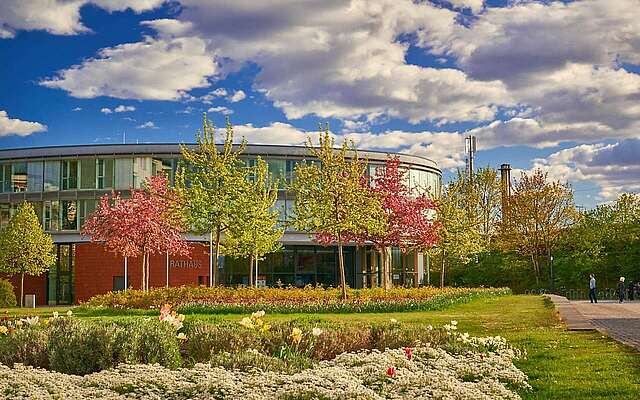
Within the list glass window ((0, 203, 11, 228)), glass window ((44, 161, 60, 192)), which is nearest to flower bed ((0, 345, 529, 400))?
glass window ((44, 161, 60, 192))

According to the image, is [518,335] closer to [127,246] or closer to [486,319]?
[486,319]

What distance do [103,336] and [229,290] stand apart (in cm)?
1896

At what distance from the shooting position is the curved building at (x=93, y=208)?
47.7 m

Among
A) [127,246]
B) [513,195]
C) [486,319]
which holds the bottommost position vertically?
[486,319]

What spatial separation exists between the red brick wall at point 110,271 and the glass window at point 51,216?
3685 millimetres

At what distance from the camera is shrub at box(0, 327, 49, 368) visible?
35.7 feet

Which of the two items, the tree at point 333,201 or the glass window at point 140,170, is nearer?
the tree at point 333,201

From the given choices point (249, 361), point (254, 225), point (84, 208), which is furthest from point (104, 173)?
point (249, 361)

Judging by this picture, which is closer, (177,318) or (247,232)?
(177,318)

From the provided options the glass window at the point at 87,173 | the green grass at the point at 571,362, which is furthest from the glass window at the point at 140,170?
the green grass at the point at 571,362

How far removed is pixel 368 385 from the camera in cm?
877

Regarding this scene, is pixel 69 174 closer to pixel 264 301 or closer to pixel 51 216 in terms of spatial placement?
pixel 51 216

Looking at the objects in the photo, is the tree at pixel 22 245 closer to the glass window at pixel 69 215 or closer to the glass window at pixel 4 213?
the glass window at pixel 69 215

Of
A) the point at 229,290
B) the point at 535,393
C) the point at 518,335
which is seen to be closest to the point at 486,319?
the point at 518,335
